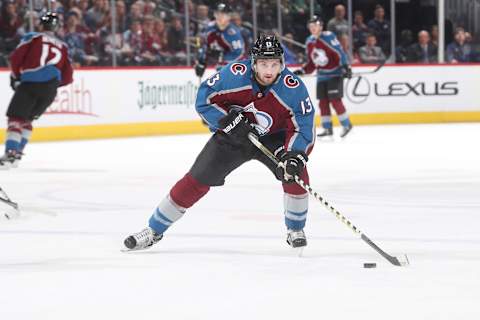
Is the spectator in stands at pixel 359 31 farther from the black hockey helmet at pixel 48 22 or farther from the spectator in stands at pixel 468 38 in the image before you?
the black hockey helmet at pixel 48 22

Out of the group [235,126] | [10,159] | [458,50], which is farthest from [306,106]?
[458,50]

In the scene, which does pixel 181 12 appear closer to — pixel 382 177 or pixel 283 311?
pixel 382 177

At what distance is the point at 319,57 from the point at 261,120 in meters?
7.65

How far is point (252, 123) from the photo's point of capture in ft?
15.0

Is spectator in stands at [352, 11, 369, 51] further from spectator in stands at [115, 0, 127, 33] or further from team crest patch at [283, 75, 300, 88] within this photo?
team crest patch at [283, 75, 300, 88]

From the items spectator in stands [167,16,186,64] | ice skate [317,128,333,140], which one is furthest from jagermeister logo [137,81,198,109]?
ice skate [317,128,333,140]

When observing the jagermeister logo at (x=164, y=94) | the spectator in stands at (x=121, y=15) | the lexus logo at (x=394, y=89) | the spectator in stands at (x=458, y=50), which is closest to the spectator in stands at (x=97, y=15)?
the spectator in stands at (x=121, y=15)

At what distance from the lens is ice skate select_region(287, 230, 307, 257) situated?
4.67 meters

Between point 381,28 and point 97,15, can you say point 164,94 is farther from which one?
point 381,28

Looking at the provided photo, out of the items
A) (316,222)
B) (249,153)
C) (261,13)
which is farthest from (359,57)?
(249,153)

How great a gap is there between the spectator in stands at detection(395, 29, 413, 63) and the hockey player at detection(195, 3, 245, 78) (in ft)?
12.0

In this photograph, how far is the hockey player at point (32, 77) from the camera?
29.7ft

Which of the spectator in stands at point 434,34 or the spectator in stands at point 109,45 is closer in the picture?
the spectator in stands at point 109,45

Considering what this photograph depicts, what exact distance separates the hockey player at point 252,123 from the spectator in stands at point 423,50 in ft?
36.0
